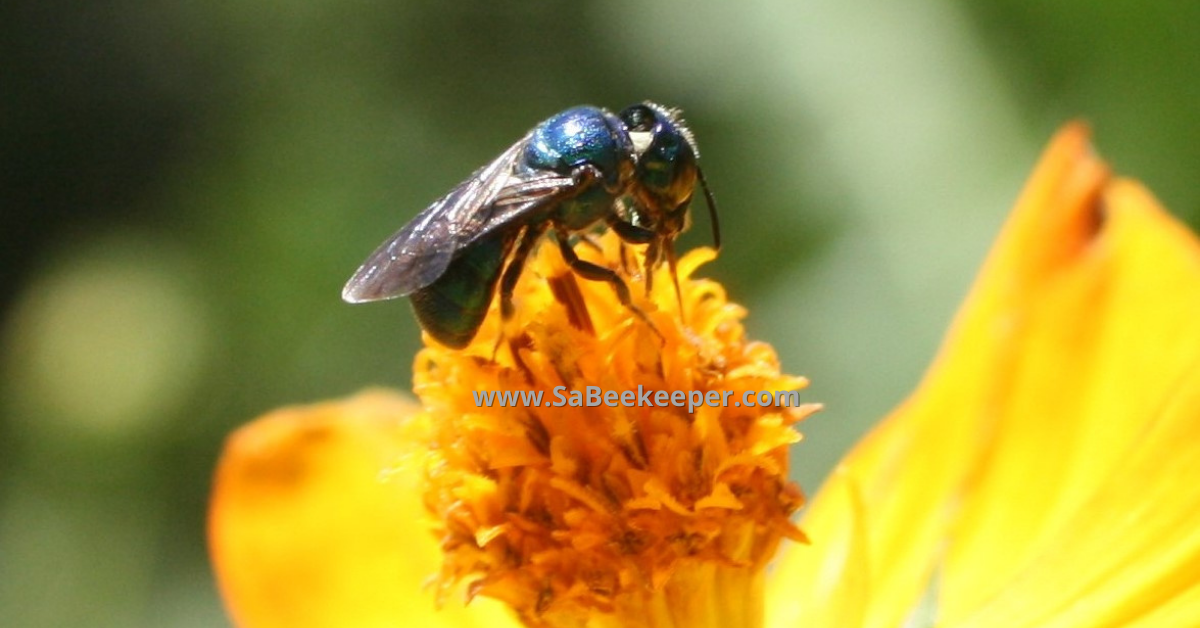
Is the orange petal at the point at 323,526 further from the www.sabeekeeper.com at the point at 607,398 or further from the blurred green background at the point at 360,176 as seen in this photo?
the blurred green background at the point at 360,176

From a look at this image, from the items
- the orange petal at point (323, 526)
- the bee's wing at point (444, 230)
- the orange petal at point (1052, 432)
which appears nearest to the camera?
the bee's wing at point (444, 230)

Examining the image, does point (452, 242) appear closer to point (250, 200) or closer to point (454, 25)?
point (250, 200)

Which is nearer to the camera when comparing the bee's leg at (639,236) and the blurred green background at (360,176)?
the bee's leg at (639,236)

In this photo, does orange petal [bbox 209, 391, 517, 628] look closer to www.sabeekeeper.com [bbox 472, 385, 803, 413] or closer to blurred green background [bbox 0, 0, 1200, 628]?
www.sabeekeeper.com [bbox 472, 385, 803, 413]

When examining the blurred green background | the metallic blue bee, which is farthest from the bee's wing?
the blurred green background

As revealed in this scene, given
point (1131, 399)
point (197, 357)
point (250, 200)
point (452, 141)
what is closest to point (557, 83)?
point (452, 141)

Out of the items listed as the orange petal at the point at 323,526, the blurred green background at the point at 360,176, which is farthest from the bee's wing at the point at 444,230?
the blurred green background at the point at 360,176
